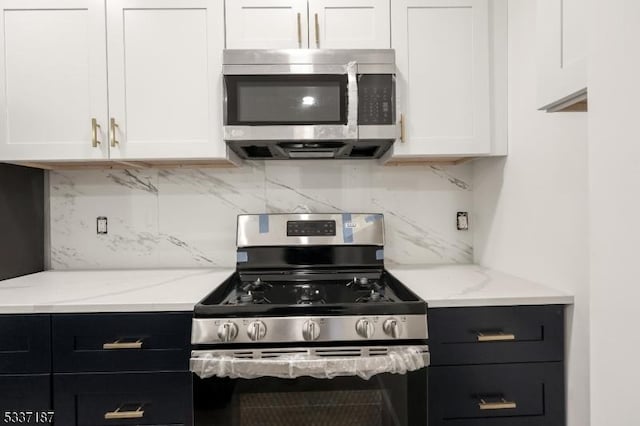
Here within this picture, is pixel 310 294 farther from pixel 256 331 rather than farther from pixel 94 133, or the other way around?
pixel 94 133

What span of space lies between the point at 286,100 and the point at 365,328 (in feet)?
3.05

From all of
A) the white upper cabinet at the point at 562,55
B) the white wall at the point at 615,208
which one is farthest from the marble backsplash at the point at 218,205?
the white wall at the point at 615,208

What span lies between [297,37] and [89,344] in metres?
1.40

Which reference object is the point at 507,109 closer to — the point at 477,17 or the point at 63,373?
the point at 477,17

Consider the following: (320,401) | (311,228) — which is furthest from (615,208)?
(311,228)

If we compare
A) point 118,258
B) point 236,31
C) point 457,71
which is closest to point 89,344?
point 118,258

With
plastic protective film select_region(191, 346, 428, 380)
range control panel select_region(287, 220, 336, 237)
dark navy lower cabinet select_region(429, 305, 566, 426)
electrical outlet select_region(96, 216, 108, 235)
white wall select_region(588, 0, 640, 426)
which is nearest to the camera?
white wall select_region(588, 0, 640, 426)

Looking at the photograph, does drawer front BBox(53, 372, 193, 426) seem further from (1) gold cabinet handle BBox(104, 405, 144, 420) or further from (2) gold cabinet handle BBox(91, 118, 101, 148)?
(2) gold cabinet handle BBox(91, 118, 101, 148)

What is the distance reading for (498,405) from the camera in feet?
4.09

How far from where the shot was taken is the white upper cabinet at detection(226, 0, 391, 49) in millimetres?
1554

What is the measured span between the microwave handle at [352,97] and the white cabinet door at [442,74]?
0.21 meters

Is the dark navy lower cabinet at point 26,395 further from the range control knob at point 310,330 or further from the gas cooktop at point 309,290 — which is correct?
the range control knob at point 310,330

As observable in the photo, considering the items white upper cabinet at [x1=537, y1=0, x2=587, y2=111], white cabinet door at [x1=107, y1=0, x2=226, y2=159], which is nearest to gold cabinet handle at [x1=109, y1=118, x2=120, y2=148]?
white cabinet door at [x1=107, y1=0, x2=226, y2=159]

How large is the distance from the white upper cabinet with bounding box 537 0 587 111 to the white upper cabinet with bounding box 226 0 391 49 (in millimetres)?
794
